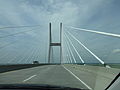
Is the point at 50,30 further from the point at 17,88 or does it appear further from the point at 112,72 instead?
the point at 17,88

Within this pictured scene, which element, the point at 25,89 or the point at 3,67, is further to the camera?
the point at 3,67

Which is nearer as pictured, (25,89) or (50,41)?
(25,89)

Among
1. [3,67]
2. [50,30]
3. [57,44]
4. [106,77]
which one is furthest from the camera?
[57,44]

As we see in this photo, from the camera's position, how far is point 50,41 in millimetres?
57344

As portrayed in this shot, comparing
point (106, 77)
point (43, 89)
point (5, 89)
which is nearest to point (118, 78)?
point (43, 89)

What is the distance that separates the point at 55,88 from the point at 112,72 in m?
5.53

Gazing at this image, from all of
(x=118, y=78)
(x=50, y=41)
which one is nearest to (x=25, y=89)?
(x=118, y=78)

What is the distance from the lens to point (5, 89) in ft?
14.0

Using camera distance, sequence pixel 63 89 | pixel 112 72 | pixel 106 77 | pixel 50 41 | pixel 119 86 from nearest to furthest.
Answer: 1. pixel 119 86
2. pixel 63 89
3. pixel 112 72
4. pixel 106 77
5. pixel 50 41

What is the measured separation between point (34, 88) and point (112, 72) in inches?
222

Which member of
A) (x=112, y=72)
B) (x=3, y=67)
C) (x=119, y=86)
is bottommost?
(x=3, y=67)

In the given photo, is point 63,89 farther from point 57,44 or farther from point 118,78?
point 57,44

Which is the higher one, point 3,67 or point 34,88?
point 34,88

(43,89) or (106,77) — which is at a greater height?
(43,89)
